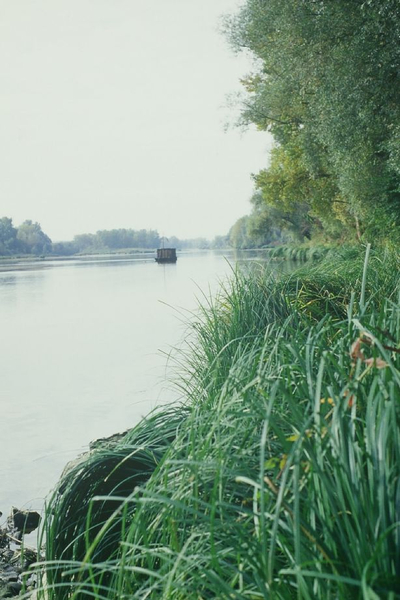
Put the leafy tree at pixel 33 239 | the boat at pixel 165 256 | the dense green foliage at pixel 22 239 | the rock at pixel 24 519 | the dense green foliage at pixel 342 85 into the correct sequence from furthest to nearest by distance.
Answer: the leafy tree at pixel 33 239
the dense green foliage at pixel 22 239
the boat at pixel 165 256
the dense green foliage at pixel 342 85
the rock at pixel 24 519

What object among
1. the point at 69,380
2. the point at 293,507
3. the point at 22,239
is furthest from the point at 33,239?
the point at 293,507

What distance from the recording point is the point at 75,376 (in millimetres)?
10125

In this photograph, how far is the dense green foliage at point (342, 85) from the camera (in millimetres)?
12781

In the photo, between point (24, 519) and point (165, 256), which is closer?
point (24, 519)

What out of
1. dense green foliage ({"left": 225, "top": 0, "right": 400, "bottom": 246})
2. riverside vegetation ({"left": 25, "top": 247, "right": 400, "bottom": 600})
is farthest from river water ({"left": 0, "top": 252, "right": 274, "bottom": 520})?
dense green foliage ({"left": 225, "top": 0, "right": 400, "bottom": 246})

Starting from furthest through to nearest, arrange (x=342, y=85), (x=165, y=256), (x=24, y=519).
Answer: (x=165, y=256) → (x=342, y=85) → (x=24, y=519)

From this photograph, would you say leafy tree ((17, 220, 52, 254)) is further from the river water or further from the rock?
the rock

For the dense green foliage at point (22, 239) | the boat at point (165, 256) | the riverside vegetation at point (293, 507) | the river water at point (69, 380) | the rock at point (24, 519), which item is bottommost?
the river water at point (69, 380)

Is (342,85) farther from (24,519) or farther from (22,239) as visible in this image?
(22,239)

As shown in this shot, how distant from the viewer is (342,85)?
43.8 feet

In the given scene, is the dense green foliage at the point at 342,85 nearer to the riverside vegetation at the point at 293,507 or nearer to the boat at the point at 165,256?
the riverside vegetation at the point at 293,507

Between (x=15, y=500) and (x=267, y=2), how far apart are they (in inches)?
641

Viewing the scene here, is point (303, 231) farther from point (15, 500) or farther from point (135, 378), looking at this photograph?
point (15, 500)

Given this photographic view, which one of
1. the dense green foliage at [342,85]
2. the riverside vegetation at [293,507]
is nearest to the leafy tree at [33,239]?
the dense green foliage at [342,85]
